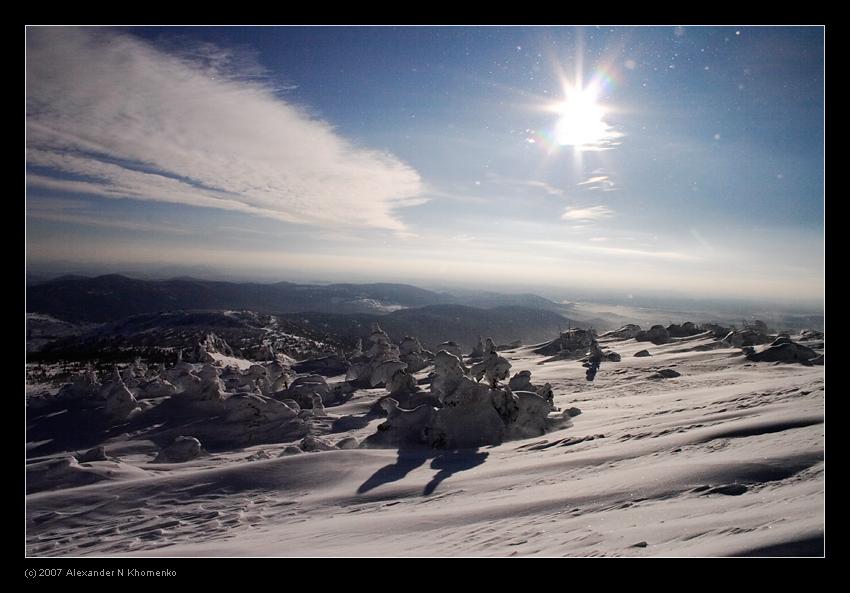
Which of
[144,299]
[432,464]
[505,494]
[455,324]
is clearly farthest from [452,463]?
[144,299]

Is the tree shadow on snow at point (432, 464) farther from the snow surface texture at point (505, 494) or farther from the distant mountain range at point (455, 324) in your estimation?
the distant mountain range at point (455, 324)

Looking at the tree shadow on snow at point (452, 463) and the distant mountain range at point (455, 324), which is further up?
the tree shadow on snow at point (452, 463)

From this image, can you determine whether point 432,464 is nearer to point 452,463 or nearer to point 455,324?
point 452,463

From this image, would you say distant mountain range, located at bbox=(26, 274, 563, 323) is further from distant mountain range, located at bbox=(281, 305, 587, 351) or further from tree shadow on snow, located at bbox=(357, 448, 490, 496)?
tree shadow on snow, located at bbox=(357, 448, 490, 496)

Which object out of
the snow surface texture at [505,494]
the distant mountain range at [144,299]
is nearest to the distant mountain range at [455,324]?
the distant mountain range at [144,299]
